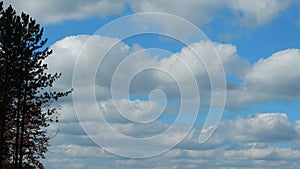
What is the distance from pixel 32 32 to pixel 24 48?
1.74m

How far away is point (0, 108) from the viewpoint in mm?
57469

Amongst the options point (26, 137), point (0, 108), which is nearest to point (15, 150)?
point (26, 137)

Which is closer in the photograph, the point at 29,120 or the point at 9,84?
the point at 9,84

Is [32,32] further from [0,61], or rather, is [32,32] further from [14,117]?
[14,117]

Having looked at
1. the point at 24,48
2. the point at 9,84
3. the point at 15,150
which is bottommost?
the point at 15,150

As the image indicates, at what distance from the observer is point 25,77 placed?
60.8 meters

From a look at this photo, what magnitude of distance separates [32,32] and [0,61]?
13.9 ft

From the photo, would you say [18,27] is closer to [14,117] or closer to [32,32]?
[32,32]

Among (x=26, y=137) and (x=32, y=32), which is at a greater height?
(x=32, y=32)

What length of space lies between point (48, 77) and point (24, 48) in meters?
3.62

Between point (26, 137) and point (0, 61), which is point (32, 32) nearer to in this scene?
point (0, 61)

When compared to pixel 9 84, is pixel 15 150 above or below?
below

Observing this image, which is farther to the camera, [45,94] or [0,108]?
[45,94]

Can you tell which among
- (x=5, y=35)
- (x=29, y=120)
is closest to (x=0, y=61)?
(x=5, y=35)
